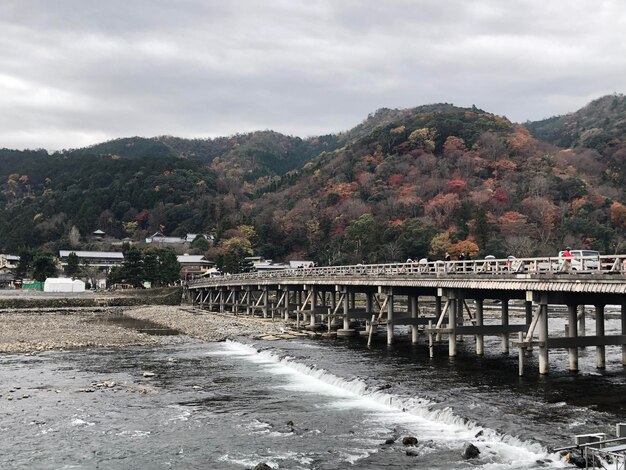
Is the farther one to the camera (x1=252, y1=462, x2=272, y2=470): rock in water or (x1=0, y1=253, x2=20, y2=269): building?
(x1=0, y1=253, x2=20, y2=269): building

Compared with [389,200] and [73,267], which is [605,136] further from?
[73,267]

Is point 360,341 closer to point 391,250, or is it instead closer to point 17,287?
point 391,250

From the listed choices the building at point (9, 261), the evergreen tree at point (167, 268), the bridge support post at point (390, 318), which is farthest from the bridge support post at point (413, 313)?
the building at point (9, 261)

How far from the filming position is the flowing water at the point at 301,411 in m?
16.8

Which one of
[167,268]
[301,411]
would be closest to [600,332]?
[301,411]

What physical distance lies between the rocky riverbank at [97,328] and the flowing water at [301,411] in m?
8.30

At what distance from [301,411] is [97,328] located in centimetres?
3460

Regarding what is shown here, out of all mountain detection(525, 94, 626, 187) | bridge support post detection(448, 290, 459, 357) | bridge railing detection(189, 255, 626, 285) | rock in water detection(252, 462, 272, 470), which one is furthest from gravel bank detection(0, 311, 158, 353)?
mountain detection(525, 94, 626, 187)

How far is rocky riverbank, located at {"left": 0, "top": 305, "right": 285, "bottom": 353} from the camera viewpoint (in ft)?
136

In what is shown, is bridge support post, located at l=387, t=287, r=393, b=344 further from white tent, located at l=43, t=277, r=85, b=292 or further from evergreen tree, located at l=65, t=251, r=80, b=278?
evergreen tree, located at l=65, t=251, r=80, b=278

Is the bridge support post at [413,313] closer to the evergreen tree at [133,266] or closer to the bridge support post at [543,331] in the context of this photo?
the bridge support post at [543,331]

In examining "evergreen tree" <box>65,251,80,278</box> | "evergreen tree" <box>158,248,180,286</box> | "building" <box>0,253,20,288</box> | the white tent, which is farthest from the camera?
"building" <box>0,253,20,288</box>

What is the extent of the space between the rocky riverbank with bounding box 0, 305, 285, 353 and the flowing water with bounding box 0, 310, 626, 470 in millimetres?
8295

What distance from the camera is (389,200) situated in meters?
113
